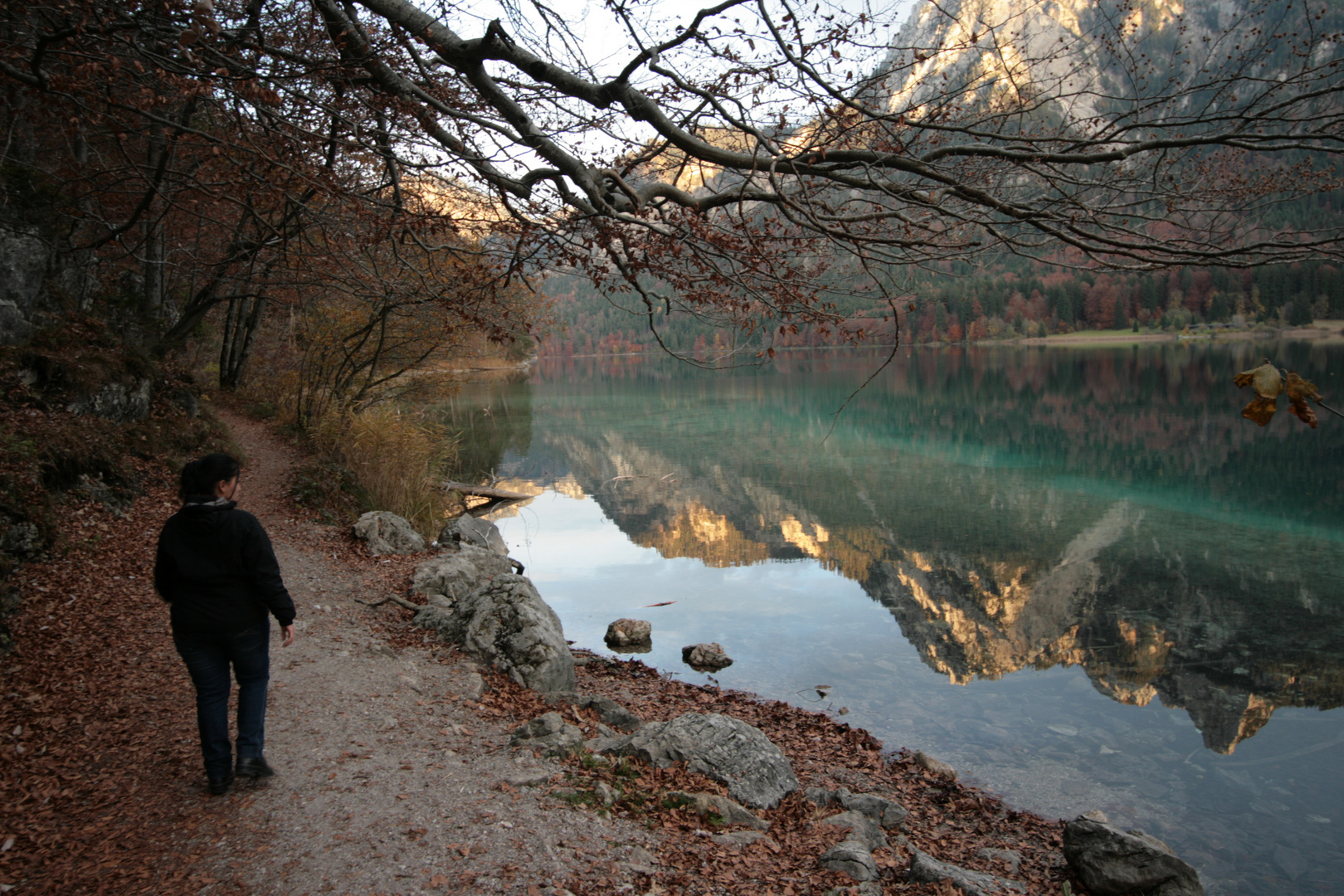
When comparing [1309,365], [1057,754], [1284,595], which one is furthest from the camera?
[1309,365]

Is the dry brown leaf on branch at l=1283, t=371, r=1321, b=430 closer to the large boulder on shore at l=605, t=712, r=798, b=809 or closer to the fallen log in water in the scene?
the large boulder on shore at l=605, t=712, r=798, b=809

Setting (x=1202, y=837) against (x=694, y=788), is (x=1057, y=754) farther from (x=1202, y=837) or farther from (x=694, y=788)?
(x=694, y=788)

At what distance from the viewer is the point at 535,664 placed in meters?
7.14

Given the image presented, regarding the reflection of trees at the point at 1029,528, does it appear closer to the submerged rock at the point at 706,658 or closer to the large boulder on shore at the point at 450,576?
the submerged rock at the point at 706,658

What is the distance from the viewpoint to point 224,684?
407cm

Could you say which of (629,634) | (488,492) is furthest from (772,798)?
(488,492)

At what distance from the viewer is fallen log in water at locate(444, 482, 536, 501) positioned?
19062 millimetres

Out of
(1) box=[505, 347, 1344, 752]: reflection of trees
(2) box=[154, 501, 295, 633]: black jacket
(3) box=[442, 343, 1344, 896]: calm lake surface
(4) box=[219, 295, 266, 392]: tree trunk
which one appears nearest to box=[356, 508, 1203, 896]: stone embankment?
(3) box=[442, 343, 1344, 896]: calm lake surface

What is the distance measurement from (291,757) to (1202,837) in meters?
6.99

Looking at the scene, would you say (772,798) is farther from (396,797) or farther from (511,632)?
(511,632)

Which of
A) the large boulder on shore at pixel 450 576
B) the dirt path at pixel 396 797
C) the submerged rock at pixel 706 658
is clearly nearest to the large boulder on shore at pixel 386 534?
the large boulder on shore at pixel 450 576

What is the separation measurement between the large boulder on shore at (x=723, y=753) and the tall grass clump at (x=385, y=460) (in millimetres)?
8681

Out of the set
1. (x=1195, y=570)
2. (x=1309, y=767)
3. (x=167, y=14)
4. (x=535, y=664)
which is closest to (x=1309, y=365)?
(x=1195, y=570)

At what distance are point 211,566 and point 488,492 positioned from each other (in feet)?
52.1
